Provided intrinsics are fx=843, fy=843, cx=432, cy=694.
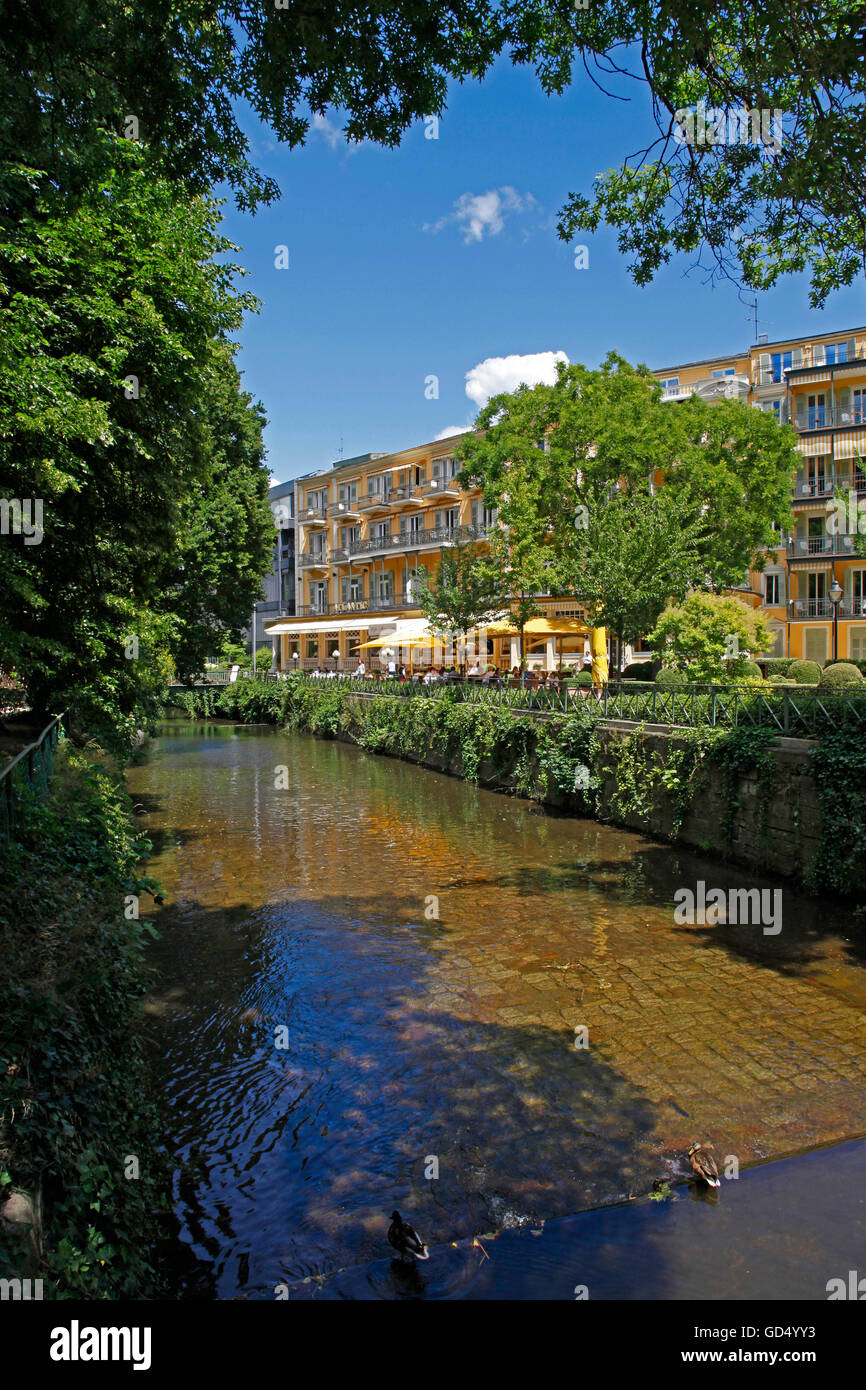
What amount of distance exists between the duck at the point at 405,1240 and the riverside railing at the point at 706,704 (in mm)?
7959

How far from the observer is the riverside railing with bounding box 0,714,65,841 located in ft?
20.5

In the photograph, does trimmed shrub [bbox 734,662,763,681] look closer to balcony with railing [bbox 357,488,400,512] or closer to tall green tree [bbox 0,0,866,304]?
tall green tree [bbox 0,0,866,304]

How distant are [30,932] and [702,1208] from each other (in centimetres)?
422

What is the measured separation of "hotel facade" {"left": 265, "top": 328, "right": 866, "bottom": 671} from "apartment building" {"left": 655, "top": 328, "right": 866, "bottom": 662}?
1.8 inches

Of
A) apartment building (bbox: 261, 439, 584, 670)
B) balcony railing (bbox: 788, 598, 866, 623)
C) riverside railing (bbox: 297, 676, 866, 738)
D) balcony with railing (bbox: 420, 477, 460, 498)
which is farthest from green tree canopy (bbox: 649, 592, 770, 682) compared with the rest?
balcony with railing (bbox: 420, 477, 460, 498)

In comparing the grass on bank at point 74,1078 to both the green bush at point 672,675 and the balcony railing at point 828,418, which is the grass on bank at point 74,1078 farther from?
the balcony railing at point 828,418

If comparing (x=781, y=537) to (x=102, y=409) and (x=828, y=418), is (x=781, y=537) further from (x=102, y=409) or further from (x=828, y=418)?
(x=102, y=409)

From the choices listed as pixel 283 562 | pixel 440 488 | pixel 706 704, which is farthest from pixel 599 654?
pixel 283 562

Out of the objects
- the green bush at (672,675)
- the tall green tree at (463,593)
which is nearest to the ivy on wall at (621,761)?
the tall green tree at (463,593)

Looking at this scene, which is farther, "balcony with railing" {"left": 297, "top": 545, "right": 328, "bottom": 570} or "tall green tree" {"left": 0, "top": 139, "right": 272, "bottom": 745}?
"balcony with railing" {"left": 297, "top": 545, "right": 328, "bottom": 570}

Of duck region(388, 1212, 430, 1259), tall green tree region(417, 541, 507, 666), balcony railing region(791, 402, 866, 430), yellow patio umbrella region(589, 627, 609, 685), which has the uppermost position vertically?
balcony railing region(791, 402, 866, 430)

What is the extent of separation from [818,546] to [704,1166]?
37830mm

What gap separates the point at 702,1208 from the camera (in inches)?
189
